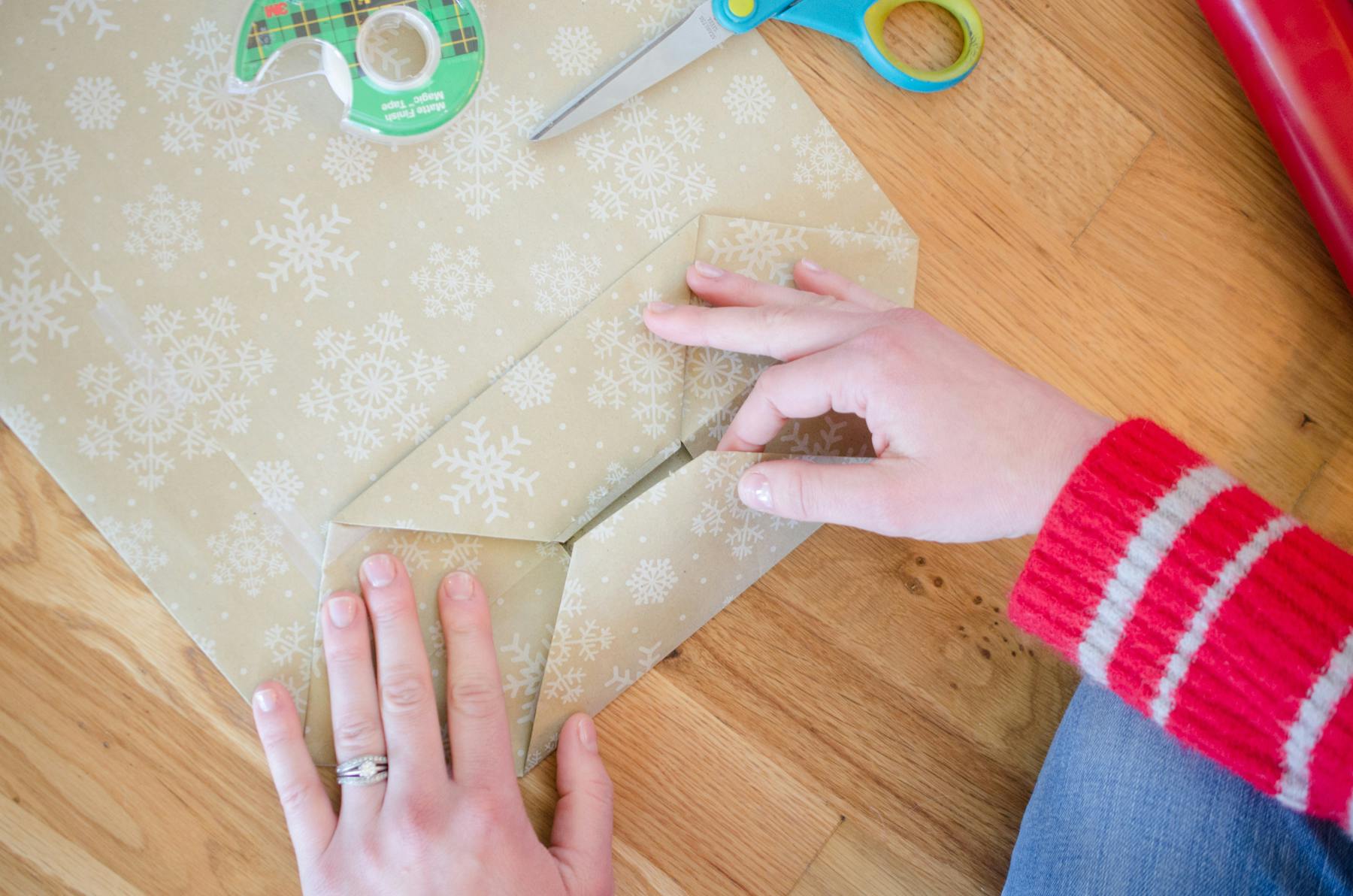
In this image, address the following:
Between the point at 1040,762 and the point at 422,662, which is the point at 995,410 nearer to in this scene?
the point at 1040,762

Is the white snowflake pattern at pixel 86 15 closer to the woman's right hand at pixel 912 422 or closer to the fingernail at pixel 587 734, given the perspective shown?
the woman's right hand at pixel 912 422

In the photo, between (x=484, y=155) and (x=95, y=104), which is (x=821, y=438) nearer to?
(x=484, y=155)

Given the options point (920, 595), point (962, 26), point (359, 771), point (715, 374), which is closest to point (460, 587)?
point (359, 771)

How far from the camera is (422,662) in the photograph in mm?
613

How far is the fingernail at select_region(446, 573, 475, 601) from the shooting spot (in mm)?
620

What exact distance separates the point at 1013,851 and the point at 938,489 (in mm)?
284

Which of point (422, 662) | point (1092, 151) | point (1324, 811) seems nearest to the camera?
point (1324, 811)

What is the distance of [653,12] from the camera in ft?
2.21

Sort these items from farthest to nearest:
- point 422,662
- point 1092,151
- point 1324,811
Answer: point 1092,151
point 422,662
point 1324,811

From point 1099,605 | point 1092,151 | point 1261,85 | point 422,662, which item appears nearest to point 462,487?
point 422,662

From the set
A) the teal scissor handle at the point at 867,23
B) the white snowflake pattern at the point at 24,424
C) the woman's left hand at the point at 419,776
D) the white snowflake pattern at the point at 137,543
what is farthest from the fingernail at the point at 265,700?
the teal scissor handle at the point at 867,23

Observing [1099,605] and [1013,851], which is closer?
[1099,605]

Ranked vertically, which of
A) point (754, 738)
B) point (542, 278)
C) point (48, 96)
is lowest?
point (754, 738)

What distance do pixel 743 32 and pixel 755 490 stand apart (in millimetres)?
338
